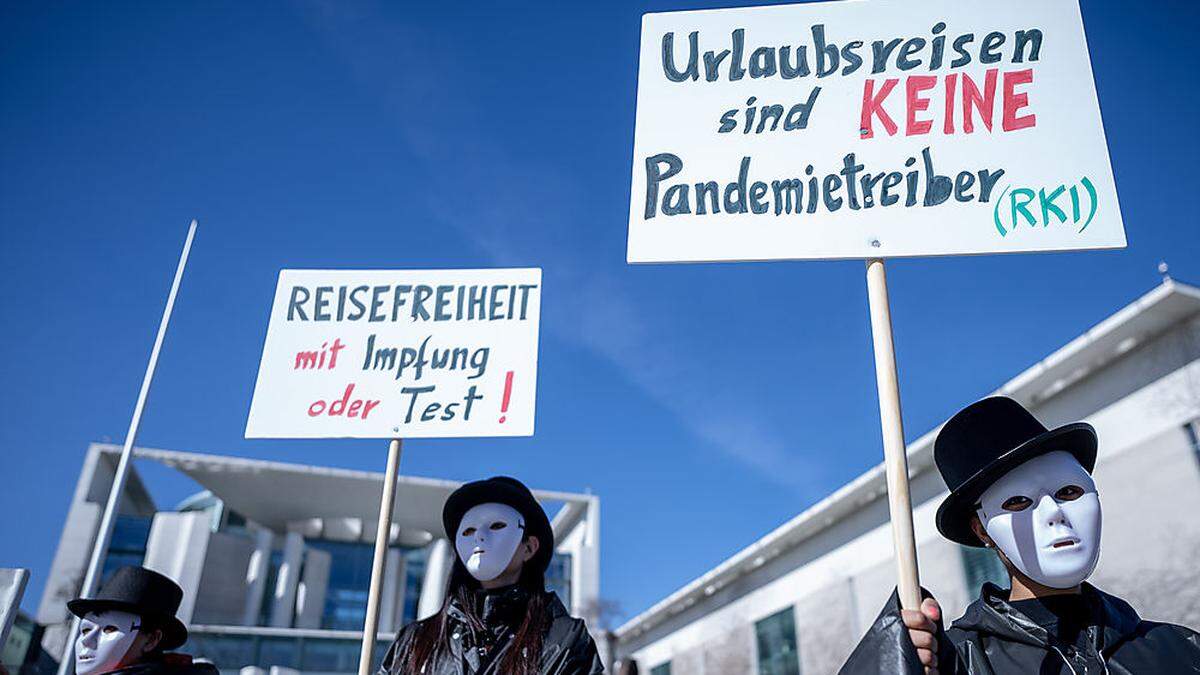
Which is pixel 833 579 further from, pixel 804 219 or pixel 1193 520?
pixel 804 219

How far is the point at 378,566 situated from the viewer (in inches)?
152

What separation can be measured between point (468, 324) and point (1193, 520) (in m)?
11.2

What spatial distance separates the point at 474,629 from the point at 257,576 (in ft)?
119

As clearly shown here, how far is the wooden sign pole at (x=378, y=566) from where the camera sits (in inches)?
143

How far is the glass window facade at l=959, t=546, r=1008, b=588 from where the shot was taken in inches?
587

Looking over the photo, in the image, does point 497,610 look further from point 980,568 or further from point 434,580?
point 434,580

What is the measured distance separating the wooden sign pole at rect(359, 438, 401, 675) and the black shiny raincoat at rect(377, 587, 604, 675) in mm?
254

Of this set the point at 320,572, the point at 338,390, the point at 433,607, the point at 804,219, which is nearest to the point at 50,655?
the point at 320,572

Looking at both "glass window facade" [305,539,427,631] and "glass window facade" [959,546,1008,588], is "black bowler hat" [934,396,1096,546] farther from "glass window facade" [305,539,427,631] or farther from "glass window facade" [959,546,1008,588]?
"glass window facade" [305,539,427,631]

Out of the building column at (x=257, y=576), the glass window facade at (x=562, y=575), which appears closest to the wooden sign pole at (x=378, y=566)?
the glass window facade at (x=562, y=575)

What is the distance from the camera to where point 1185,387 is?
12.5 metres

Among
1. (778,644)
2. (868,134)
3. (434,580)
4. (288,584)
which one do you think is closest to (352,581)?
(288,584)

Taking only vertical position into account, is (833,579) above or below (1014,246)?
above

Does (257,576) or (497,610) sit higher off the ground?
(257,576)
